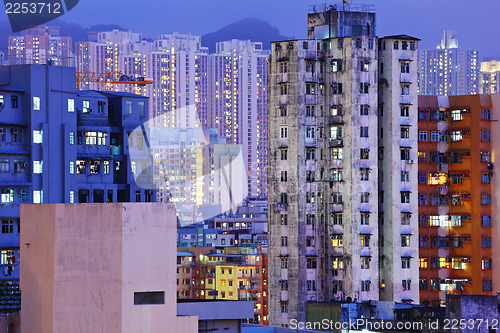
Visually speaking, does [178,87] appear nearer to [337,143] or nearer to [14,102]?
[337,143]

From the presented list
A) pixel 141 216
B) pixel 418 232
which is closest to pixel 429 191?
pixel 418 232

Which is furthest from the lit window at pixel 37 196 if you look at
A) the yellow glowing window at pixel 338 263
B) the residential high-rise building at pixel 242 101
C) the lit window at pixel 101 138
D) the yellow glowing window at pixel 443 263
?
the residential high-rise building at pixel 242 101

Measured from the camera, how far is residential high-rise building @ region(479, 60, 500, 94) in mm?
93000

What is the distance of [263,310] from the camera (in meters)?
66.4

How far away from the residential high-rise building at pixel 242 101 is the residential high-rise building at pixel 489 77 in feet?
122

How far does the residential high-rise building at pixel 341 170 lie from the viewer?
42.0 m

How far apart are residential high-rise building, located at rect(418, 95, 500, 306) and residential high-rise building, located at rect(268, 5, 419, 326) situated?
2.32m

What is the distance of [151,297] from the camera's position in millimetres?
17984

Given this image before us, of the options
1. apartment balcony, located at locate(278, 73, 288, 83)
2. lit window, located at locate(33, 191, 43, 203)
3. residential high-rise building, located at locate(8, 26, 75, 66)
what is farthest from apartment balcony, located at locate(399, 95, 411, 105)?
residential high-rise building, located at locate(8, 26, 75, 66)

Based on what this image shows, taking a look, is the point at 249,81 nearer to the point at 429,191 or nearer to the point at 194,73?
the point at 194,73

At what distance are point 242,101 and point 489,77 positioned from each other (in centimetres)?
4105

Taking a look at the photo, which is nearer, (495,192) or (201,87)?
(495,192)

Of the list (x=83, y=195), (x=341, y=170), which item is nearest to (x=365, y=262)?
(x=341, y=170)

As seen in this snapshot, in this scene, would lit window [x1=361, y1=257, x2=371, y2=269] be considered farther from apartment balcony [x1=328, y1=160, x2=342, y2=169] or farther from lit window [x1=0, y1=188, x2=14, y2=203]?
lit window [x1=0, y1=188, x2=14, y2=203]
